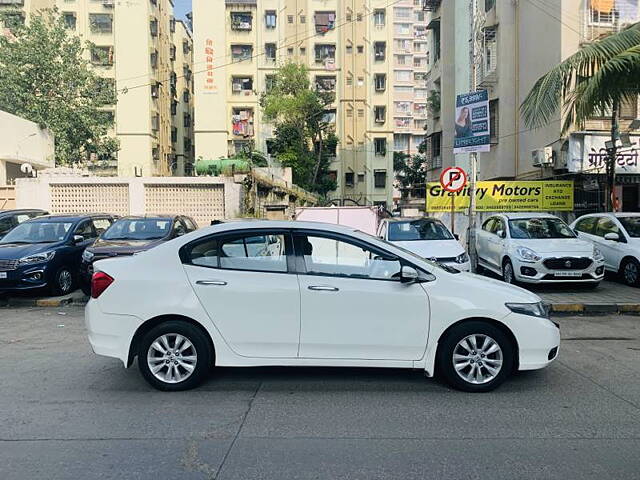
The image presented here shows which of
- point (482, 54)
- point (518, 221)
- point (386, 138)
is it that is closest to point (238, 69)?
point (386, 138)

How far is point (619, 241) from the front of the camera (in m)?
12.3

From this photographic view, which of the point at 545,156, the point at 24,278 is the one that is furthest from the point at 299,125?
the point at 24,278

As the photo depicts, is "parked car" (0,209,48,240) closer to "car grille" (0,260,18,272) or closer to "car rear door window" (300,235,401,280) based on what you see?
"car grille" (0,260,18,272)

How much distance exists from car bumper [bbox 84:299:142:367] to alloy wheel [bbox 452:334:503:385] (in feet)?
10.2

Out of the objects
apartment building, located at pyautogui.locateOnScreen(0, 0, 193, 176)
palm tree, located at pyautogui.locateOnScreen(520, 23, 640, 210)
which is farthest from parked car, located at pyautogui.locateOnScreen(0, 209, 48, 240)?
apartment building, located at pyautogui.locateOnScreen(0, 0, 193, 176)

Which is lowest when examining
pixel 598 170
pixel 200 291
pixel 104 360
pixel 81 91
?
pixel 104 360

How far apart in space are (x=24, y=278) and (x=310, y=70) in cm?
4220

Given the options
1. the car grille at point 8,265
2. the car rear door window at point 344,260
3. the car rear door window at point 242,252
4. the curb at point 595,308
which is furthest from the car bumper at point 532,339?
the car grille at point 8,265

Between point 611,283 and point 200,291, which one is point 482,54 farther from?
point 200,291

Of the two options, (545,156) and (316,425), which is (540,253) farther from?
(545,156)

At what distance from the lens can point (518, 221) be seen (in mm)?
12820

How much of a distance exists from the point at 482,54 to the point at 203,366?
23047 millimetres

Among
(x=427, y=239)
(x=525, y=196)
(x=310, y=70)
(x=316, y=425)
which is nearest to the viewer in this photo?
(x=316, y=425)

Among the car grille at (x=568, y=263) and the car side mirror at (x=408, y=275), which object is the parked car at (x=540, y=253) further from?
the car side mirror at (x=408, y=275)
